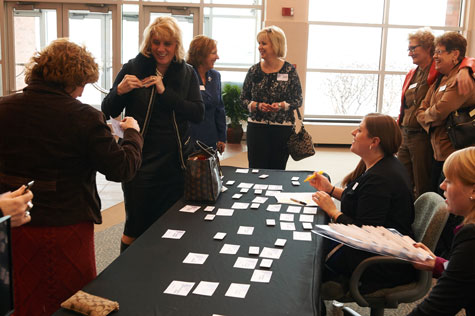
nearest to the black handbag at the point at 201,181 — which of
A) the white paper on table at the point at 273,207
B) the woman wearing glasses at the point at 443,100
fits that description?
the white paper on table at the point at 273,207

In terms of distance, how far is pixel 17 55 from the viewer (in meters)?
9.53

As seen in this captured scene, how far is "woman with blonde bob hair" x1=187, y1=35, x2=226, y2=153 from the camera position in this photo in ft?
13.8

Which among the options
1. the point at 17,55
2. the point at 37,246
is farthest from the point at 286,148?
the point at 17,55

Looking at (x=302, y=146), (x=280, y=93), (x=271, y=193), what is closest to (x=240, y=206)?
(x=271, y=193)

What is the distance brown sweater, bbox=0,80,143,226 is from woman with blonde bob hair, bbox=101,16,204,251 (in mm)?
908

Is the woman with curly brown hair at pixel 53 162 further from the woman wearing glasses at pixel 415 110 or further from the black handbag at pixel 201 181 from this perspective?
the woman wearing glasses at pixel 415 110

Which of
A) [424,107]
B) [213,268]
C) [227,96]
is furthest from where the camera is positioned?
[227,96]

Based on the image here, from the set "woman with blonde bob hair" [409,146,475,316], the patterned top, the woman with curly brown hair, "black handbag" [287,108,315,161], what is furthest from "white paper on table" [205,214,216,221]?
the patterned top

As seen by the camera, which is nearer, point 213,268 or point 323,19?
point 213,268

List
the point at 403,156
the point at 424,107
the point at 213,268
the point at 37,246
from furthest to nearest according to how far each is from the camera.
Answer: the point at 403,156, the point at 424,107, the point at 37,246, the point at 213,268

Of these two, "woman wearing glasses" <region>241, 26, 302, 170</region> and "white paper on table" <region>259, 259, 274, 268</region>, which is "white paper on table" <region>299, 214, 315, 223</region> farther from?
"woman wearing glasses" <region>241, 26, 302, 170</region>

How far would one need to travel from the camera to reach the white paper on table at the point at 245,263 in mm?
1884

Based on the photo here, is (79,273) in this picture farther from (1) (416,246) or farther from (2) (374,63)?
(2) (374,63)

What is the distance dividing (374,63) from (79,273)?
28.1ft
